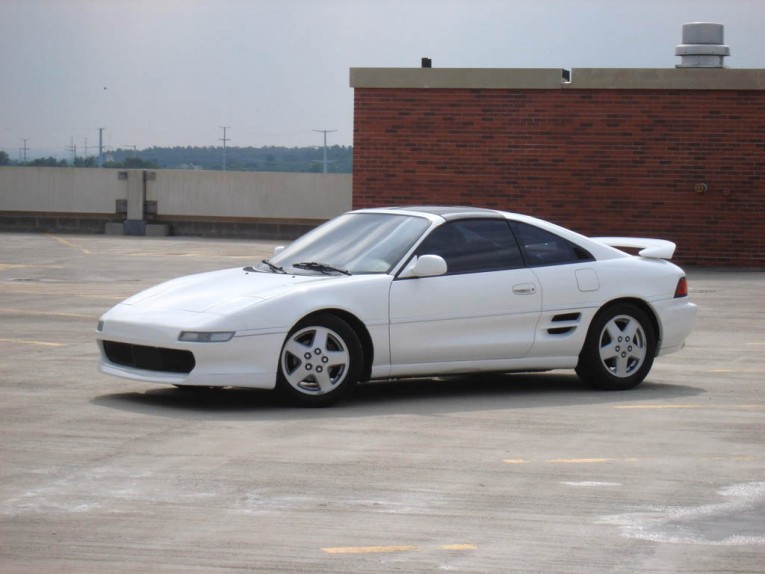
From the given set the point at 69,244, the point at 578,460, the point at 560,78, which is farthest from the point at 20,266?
the point at 578,460

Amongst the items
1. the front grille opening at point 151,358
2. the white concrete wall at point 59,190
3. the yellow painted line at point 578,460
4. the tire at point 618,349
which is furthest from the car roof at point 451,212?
the white concrete wall at point 59,190

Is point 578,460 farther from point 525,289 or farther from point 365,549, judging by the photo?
point 525,289

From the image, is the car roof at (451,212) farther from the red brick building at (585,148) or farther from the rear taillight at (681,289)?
the red brick building at (585,148)

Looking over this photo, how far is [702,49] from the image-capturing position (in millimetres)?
28094

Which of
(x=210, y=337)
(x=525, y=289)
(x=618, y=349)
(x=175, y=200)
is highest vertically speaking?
(x=525, y=289)

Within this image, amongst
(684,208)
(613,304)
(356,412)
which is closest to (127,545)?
(356,412)

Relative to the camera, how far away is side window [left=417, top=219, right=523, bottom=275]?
10.3 meters

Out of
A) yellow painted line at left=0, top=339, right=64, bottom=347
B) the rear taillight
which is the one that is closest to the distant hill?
yellow painted line at left=0, top=339, right=64, bottom=347

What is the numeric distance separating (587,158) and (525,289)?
57.1 ft

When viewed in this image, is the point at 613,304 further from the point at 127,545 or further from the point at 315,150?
the point at 315,150

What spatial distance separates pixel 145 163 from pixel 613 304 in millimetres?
36891

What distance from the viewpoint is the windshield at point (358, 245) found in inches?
399

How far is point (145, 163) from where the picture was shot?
4628 centimetres

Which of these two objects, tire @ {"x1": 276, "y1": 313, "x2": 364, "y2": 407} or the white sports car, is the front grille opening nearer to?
the white sports car
